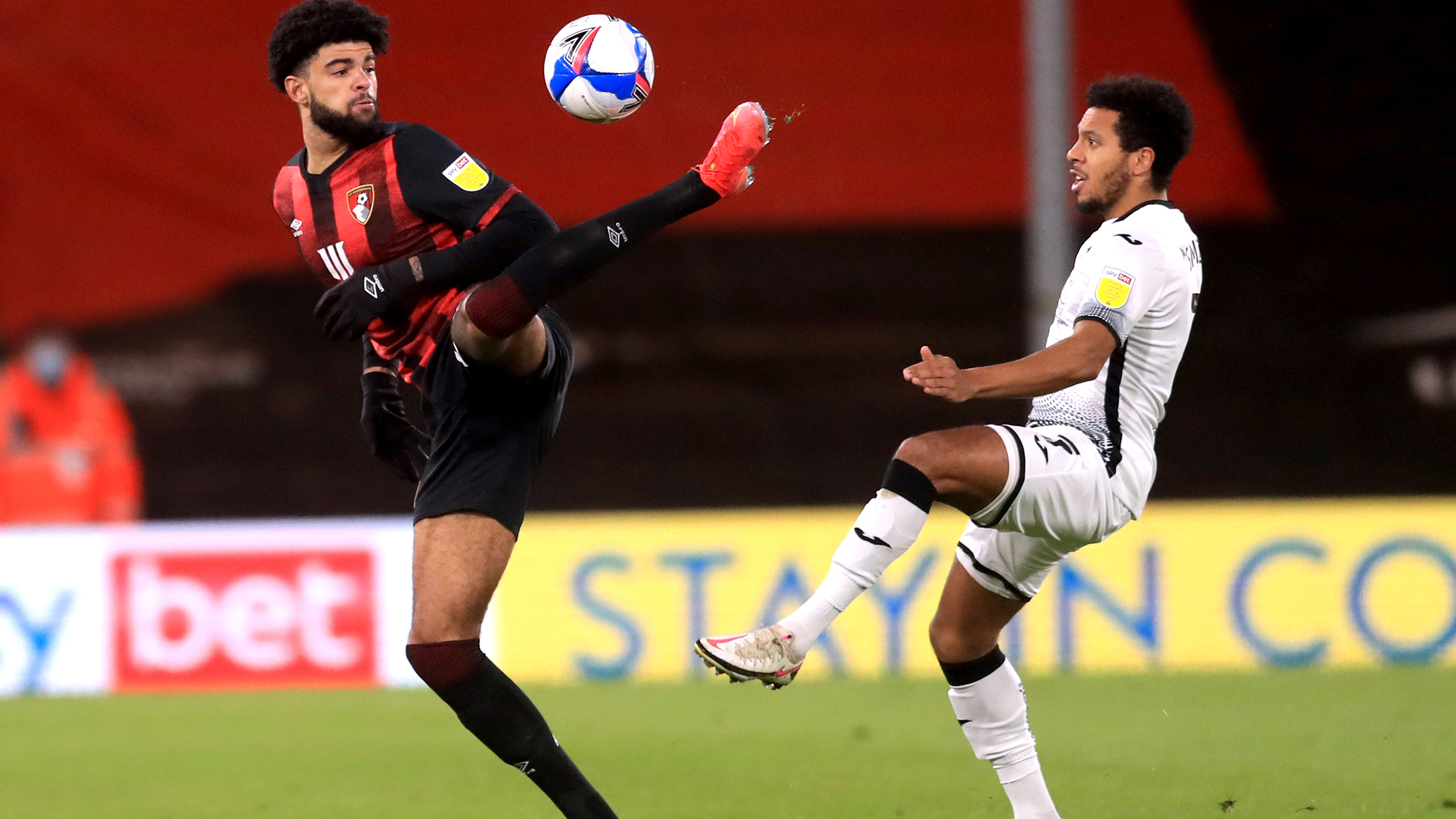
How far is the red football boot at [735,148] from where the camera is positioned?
14.0 feet

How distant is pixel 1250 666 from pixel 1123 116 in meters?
5.15

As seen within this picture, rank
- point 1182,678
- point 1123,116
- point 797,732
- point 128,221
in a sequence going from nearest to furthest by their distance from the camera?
point 1123,116 → point 797,732 → point 1182,678 → point 128,221

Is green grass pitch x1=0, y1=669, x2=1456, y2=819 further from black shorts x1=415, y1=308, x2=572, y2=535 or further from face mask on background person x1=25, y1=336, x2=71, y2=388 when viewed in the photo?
face mask on background person x1=25, y1=336, x2=71, y2=388

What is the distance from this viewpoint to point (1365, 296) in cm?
1159

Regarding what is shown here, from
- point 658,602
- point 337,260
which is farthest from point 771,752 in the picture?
Answer: point 337,260

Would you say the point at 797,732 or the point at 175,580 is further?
the point at 175,580

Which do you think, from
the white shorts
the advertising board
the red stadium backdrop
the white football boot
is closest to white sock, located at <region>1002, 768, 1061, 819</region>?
the white shorts

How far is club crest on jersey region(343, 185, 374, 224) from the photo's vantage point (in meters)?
4.46

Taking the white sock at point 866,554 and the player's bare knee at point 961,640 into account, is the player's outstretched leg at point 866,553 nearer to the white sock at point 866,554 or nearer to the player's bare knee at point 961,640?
the white sock at point 866,554

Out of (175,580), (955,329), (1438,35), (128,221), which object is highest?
(1438,35)

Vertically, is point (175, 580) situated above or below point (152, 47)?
below

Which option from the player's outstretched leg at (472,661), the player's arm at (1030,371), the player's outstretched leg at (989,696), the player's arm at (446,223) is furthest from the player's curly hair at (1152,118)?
the player's outstretched leg at (472,661)

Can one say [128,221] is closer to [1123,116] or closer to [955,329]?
[955,329]

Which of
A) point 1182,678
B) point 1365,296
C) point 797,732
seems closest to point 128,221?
point 797,732
